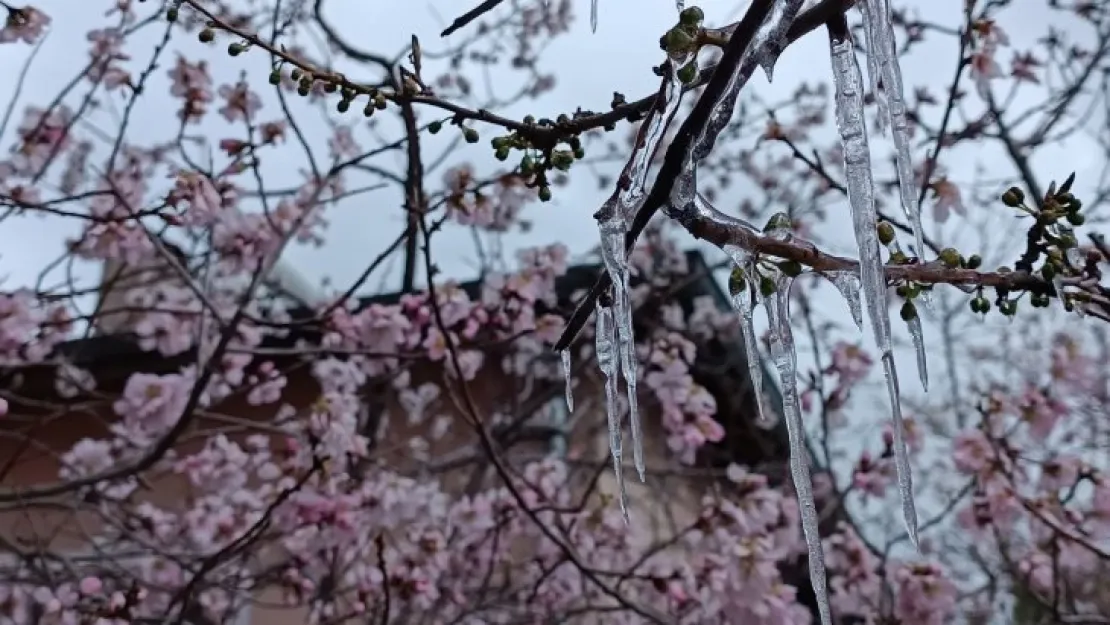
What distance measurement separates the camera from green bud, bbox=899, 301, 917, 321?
118 centimetres

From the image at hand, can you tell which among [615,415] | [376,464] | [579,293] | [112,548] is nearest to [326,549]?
[376,464]

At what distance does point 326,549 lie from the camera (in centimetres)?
375

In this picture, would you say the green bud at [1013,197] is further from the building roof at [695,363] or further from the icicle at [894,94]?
the building roof at [695,363]

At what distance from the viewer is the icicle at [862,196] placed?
3.26 feet

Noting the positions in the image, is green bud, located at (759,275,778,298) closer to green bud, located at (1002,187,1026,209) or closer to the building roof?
green bud, located at (1002,187,1026,209)

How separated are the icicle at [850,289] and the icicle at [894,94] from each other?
94mm

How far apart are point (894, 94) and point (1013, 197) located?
327 millimetres

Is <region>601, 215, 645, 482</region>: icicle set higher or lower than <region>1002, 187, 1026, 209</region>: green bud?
lower

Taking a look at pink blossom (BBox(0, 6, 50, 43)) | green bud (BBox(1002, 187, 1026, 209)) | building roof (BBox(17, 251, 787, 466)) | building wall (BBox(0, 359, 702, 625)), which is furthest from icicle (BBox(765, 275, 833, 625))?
building wall (BBox(0, 359, 702, 625))

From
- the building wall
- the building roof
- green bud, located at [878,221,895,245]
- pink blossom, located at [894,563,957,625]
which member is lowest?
pink blossom, located at [894,563,957,625]

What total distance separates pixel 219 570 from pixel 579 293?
2.09m

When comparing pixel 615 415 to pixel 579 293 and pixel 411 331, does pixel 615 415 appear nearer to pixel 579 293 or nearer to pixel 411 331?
pixel 411 331

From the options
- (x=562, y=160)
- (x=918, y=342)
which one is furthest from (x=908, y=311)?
(x=562, y=160)

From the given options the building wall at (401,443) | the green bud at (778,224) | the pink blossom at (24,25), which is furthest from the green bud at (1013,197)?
the building wall at (401,443)
